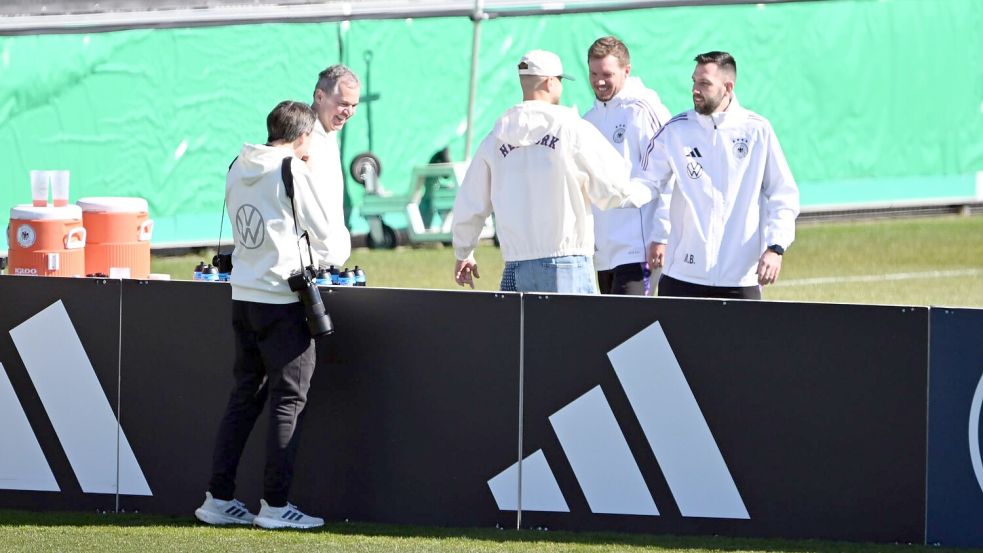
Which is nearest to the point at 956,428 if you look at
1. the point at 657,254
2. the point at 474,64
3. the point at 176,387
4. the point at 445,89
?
the point at 657,254

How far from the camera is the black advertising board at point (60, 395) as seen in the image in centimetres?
722

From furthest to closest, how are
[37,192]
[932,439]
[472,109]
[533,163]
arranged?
[472,109], [37,192], [533,163], [932,439]

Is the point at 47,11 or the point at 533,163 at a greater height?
the point at 47,11

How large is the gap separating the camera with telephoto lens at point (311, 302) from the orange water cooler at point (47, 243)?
5.09ft

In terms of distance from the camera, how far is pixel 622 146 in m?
8.59

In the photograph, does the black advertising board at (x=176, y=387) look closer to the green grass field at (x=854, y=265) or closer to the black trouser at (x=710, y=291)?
the black trouser at (x=710, y=291)

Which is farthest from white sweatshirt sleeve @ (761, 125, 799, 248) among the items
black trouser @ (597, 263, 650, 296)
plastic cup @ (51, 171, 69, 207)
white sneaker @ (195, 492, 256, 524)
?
plastic cup @ (51, 171, 69, 207)

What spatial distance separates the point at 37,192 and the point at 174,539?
220cm

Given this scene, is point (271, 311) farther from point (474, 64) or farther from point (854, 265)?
point (474, 64)

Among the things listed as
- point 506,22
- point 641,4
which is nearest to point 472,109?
point 506,22

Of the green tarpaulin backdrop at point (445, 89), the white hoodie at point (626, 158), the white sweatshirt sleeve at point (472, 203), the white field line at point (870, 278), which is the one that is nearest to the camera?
the white sweatshirt sleeve at point (472, 203)

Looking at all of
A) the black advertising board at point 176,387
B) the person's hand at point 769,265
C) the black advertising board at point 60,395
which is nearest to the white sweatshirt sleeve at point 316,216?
the black advertising board at point 176,387

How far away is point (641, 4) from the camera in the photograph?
734 inches

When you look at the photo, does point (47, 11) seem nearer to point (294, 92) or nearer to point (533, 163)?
point (294, 92)
